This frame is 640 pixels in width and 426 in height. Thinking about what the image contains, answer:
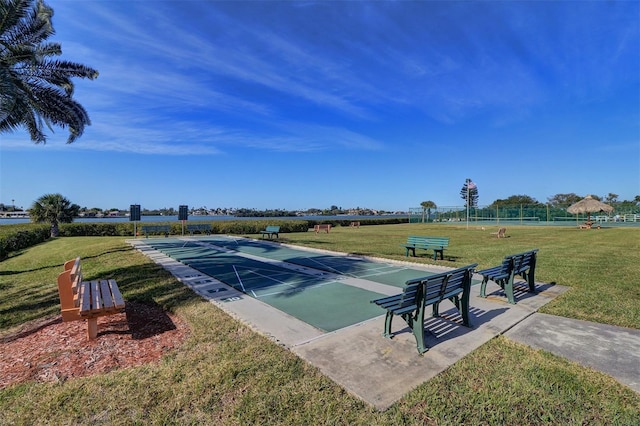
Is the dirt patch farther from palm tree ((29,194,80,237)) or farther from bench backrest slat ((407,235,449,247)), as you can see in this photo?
palm tree ((29,194,80,237))

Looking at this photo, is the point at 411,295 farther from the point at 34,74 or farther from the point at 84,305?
the point at 34,74

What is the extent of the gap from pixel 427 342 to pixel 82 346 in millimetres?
4463

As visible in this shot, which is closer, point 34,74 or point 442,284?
point 442,284

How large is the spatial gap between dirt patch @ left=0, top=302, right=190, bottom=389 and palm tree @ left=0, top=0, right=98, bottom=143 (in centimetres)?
587

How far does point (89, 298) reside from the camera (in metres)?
4.61

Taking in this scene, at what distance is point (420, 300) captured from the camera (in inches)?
160

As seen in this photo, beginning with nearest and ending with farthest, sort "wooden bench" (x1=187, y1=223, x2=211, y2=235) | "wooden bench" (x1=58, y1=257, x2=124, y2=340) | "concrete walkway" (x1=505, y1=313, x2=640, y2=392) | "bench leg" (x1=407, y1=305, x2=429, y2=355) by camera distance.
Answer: "concrete walkway" (x1=505, y1=313, x2=640, y2=392)
"bench leg" (x1=407, y1=305, x2=429, y2=355)
"wooden bench" (x1=58, y1=257, x2=124, y2=340)
"wooden bench" (x1=187, y1=223, x2=211, y2=235)

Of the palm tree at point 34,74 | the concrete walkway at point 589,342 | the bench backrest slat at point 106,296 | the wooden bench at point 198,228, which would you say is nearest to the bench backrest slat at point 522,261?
the concrete walkway at point 589,342

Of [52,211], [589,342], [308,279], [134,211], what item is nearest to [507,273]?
[589,342]

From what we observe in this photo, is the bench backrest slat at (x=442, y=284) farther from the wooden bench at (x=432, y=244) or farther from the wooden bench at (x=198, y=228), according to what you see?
the wooden bench at (x=198, y=228)

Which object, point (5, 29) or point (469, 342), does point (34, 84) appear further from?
point (469, 342)

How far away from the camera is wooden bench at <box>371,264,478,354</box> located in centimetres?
390

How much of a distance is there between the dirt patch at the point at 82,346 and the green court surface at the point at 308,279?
189 centimetres

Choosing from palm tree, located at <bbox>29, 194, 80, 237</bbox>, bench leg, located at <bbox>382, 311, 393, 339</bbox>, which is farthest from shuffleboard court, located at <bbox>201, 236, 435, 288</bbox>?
palm tree, located at <bbox>29, 194, 80, 237</bbox>
